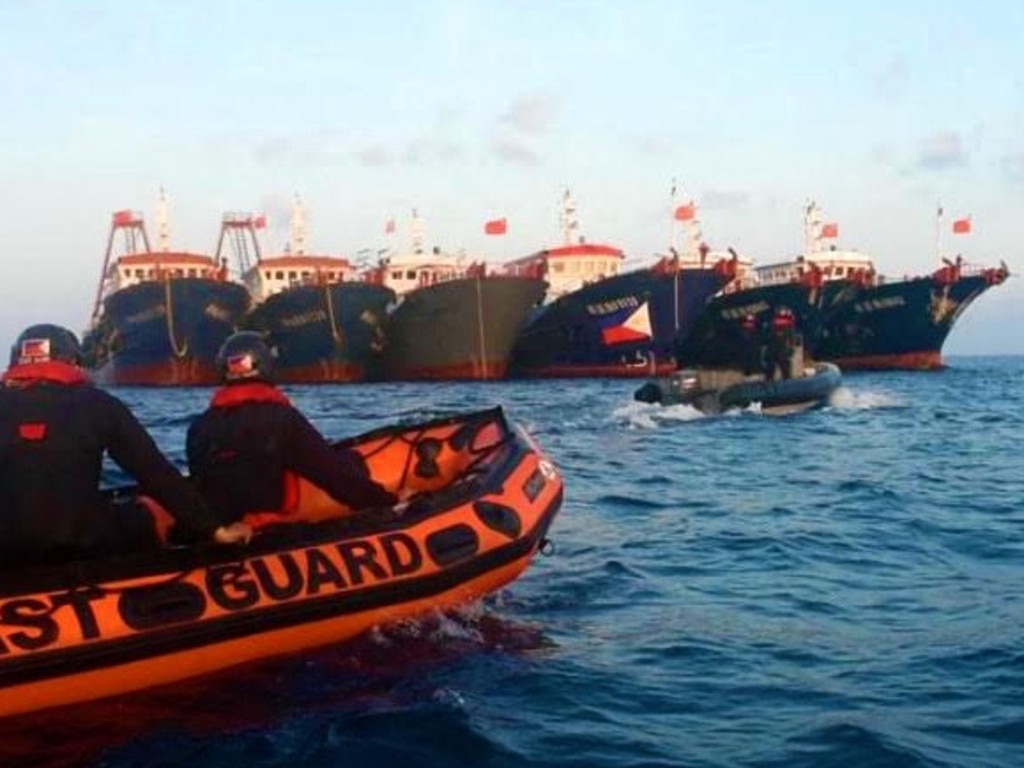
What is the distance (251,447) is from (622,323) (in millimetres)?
37989

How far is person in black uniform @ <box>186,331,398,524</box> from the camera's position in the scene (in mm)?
5828

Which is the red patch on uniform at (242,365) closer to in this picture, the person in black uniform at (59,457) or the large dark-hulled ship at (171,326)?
the person in black uniform at (59,457)

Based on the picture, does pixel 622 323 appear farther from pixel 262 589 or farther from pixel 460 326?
pixel 262 589

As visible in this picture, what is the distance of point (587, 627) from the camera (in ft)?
20.5

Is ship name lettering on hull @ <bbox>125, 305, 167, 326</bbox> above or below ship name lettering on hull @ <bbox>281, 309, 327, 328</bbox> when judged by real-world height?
above

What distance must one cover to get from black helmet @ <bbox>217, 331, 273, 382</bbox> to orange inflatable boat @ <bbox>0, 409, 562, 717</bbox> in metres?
0.69

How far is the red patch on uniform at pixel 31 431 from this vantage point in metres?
4.82

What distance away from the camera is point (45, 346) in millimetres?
4977

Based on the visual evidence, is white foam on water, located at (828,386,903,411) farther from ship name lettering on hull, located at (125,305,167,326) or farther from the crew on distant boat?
ship name lettering on hull, located at (125,305,167,326)

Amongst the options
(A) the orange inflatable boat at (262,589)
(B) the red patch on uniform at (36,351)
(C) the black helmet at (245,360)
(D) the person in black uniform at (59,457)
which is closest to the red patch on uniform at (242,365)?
(C) the black helmet at (245,360)

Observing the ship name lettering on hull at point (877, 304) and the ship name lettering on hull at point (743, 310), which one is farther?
the ship name lettering on hull at point (877, 304)

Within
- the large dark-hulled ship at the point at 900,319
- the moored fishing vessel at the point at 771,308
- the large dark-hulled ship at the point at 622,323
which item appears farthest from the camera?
the large dark-hulled ship at the point at 900,319

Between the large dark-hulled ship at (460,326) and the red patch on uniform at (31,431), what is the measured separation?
38.4 metres

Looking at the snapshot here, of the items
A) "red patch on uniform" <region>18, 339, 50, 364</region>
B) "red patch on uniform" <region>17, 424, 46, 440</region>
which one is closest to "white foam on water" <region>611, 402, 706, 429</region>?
"red patch on uniform" <region>18, 339, 50, 364</region>
